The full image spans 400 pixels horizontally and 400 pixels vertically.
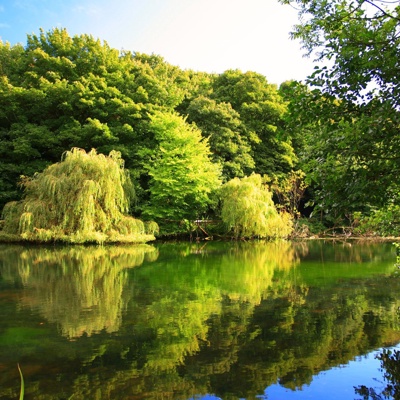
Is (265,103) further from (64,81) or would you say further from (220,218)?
(64,81)

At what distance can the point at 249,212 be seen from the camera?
2038cm

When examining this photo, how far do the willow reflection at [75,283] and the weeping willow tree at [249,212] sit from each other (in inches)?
273

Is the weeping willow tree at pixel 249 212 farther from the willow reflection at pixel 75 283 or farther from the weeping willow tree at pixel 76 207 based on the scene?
the willow reflection at pixel 75 283

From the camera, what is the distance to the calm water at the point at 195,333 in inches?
147

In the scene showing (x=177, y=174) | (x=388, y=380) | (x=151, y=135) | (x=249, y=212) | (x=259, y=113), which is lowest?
(x=388, y=380)

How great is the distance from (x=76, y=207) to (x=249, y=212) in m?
8.88

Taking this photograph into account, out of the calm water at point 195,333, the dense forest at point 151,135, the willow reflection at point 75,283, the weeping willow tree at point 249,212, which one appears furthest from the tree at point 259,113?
the calm water at point 195,333

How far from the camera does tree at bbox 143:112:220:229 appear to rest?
2109 centimetres

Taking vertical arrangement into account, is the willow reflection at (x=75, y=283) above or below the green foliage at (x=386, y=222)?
below

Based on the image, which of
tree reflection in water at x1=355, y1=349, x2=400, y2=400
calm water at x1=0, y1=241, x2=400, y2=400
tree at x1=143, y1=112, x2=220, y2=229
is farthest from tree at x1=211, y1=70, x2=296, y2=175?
tree reflection in water at x1=355, y1=349, x2=400, y2=400

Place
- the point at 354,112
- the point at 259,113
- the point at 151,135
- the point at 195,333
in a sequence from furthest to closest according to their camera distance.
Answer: the point at 259,113
the point at 151,135
the point at 195,333
the point at 354,112

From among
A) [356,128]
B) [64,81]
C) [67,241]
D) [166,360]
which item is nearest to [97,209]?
[67,241]

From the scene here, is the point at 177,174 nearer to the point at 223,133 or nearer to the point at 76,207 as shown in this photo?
the point at 223,133

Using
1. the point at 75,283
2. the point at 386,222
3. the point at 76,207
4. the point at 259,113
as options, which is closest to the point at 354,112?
the point at 386,222
